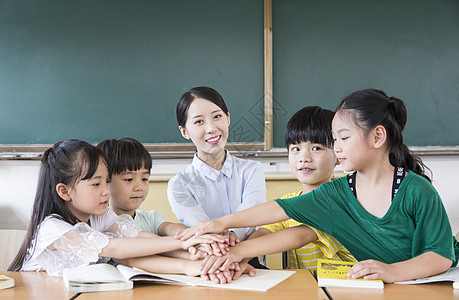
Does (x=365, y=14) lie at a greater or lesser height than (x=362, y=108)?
greater

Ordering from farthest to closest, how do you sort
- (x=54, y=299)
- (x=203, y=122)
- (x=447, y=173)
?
(x=447, y=173) < (x=203, y=122) < (x=54, y=299)

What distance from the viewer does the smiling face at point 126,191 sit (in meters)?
1.75

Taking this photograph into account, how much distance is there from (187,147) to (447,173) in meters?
1.87

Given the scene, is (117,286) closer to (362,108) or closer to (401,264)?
(401,264)

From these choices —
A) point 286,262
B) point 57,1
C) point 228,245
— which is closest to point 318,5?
point 57,1

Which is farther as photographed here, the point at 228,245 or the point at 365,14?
the point at 365,14

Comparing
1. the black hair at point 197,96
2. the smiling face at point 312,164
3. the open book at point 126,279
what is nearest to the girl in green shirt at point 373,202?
the open book at point 126,279

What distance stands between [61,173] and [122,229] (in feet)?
0.95

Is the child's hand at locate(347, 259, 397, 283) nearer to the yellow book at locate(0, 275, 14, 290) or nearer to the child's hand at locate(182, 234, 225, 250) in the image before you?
the child's hand at locate(182, 234, 225, 250)

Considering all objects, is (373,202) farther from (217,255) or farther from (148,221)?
(148,221)

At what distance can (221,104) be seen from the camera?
1.88 m

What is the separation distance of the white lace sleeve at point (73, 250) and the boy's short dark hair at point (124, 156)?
0.42 m

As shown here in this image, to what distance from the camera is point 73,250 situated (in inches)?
52.2

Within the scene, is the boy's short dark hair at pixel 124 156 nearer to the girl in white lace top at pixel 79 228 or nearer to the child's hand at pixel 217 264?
the girl in white lace top at pixel 79 228
